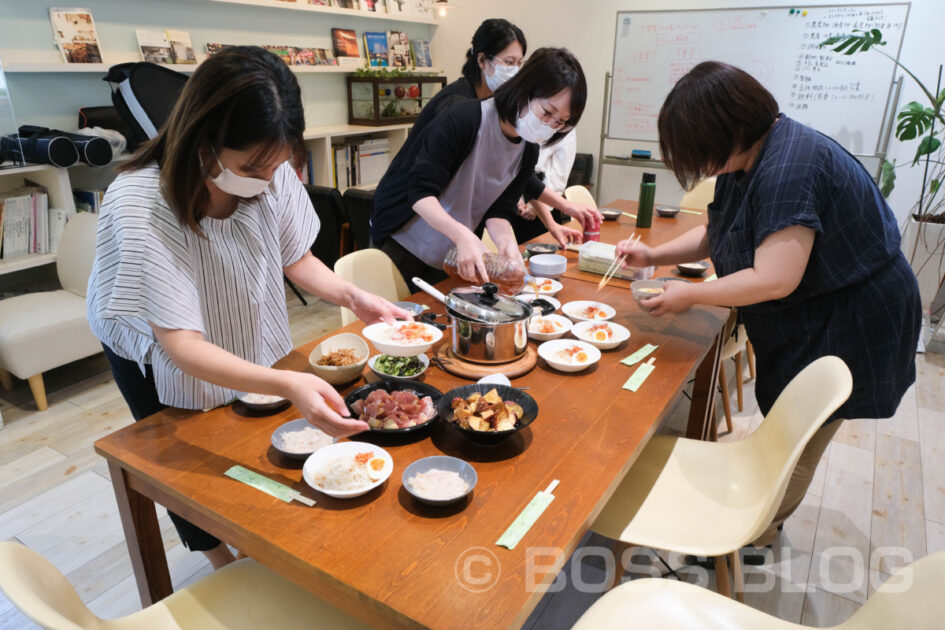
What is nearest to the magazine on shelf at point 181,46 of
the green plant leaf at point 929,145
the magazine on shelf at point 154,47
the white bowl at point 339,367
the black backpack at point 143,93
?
the magazine on shelf at point 154,47

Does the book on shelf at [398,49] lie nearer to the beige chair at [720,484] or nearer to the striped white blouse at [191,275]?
the striped white blouse at [191,275]

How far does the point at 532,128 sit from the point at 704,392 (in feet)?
3.41

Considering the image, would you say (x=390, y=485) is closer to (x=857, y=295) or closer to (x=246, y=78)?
(x=246, y=78)

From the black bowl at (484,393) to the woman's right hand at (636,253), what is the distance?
3.16 feet

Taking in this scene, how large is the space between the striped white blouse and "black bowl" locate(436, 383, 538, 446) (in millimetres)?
501

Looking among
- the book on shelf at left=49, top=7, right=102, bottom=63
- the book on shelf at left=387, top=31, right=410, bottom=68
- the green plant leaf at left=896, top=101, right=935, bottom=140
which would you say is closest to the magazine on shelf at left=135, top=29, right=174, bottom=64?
the book on shelf at left=49, top=7, right=102, bottom=63

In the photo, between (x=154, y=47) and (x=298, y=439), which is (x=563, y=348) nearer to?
(x=298, y=439)

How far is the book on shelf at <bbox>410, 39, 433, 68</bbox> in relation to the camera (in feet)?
18.2

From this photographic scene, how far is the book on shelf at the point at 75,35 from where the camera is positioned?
10.1ft

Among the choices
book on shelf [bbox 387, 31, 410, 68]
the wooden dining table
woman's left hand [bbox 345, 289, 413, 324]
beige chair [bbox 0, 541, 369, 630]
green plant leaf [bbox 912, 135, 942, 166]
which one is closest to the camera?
the wooden dining table

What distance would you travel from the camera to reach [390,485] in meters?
1.11

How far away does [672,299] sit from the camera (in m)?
1.70

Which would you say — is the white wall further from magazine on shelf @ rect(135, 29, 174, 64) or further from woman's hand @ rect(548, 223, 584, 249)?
magazine on shelf @ rect(135, 29, 174, 64)

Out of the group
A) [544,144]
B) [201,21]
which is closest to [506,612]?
[544,144]
